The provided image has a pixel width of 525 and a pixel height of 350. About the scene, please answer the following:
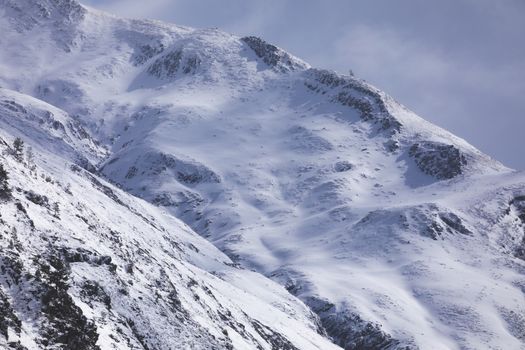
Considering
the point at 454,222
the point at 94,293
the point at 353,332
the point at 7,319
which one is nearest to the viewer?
the point at 7,319

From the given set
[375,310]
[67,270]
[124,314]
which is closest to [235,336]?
[124,314]

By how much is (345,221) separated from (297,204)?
19.8 meters

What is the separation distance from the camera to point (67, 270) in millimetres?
28719

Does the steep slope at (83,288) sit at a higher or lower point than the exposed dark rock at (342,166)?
lower

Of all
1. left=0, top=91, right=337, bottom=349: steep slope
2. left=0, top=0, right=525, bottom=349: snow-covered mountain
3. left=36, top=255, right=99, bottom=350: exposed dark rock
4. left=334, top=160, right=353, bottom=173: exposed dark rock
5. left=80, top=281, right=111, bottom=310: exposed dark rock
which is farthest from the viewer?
left=334, top=160, right=353, bottom=173: exposed dark rock

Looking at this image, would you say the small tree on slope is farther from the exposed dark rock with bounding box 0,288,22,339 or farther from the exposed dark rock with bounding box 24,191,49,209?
the exposed dark rock with bounding box 0,288,22,339

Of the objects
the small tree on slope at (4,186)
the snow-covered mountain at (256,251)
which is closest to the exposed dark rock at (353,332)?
the snow-covered mountain at (256,251)

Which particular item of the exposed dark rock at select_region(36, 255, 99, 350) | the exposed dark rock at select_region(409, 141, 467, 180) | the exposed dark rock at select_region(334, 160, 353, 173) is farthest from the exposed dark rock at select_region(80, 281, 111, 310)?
the exposed dark rock at select_region(409, 141, 467, 180)

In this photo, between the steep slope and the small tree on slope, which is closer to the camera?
the steep slope

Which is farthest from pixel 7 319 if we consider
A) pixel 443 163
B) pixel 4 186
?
pixel 443 163

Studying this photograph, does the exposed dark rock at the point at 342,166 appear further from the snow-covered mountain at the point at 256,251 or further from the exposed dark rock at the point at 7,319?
the exposed dark rock at the point at 7,319

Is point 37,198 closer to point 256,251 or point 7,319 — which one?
point 7,319

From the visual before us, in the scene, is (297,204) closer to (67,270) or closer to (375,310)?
(375,310)

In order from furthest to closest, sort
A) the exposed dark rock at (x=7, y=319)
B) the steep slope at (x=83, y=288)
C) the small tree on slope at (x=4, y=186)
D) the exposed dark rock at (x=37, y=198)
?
the exposed dark rock at (x=37, y=198)
the small tree on slope at (x=4, y=186)
the steep slope at (x=83, y=288)
the exposed dark rock at (x=7, y=319)
